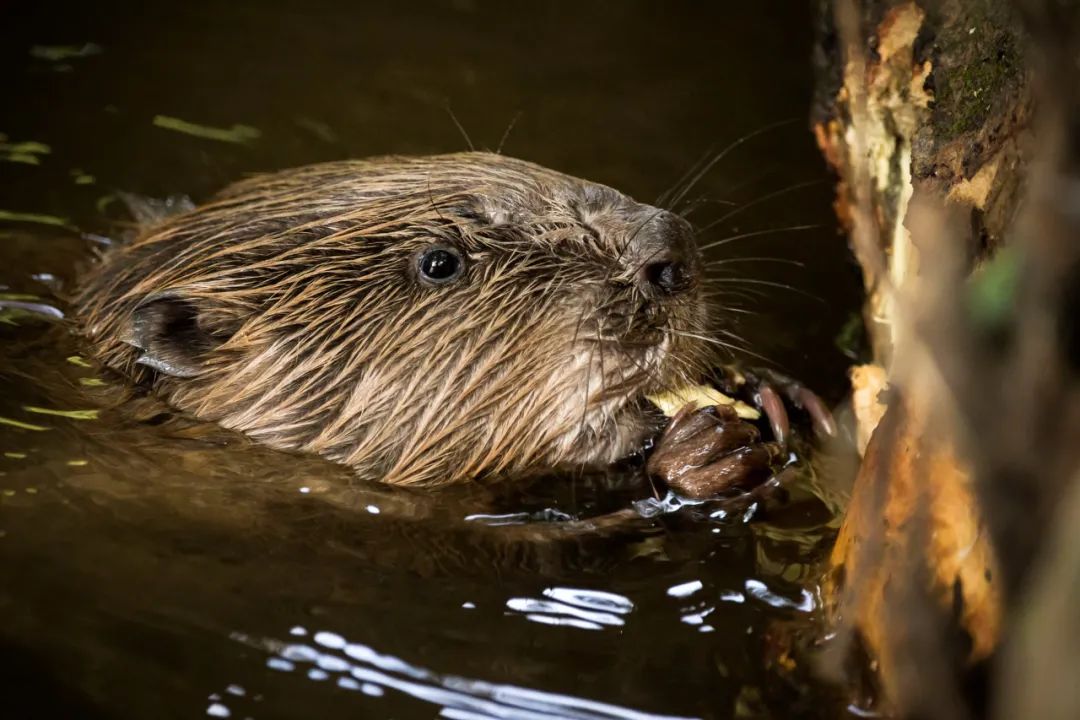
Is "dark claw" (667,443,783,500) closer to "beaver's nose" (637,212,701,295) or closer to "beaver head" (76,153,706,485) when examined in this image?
"beaver head" (76,153,706,485)

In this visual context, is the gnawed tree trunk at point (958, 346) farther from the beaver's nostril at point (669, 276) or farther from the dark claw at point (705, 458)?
the beaver's nostril at point (669, 276)

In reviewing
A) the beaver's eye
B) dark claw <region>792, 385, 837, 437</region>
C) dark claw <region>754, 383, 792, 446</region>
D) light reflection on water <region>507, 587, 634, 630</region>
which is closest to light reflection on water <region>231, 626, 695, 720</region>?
light reflection on water <region>507, 587, 634, 630</region>

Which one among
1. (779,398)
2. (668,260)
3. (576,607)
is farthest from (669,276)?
(576,607)

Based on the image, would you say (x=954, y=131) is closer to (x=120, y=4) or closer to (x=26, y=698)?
→ (x=26, y=698)

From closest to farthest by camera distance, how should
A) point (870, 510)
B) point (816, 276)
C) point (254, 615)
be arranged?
point (870, 510)
point (254, 615)
point (816, 276)

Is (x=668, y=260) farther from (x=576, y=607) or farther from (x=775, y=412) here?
(x=576, y=607)

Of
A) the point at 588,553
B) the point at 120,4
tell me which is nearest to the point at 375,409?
the point at 588,553
